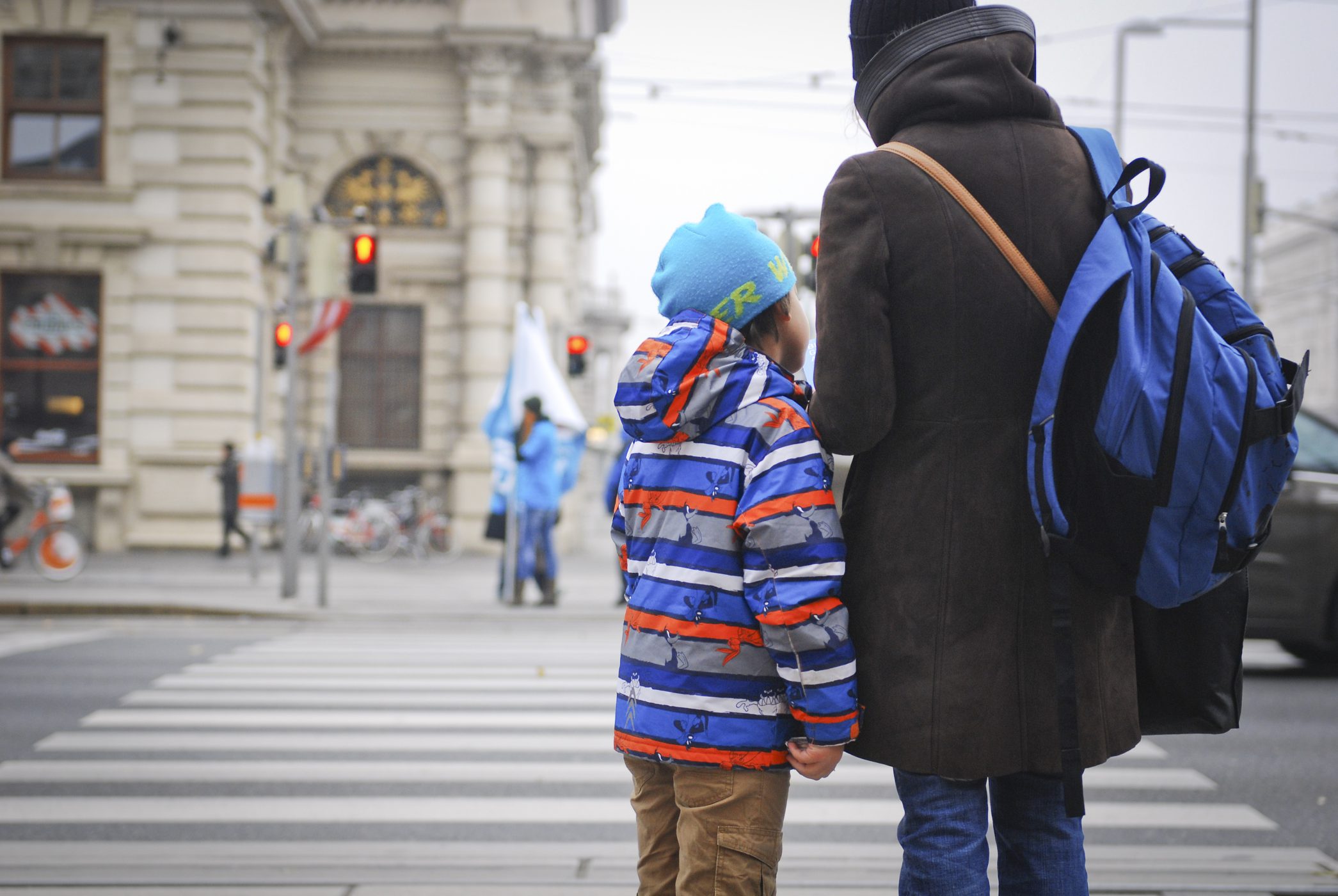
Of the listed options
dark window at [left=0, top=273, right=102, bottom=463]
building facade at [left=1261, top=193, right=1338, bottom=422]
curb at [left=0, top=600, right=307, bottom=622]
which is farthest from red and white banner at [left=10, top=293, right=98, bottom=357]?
building facade at [left=1261, top=193, right=1338, bottom=422]

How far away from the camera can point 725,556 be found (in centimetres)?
217

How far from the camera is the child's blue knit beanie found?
228 cm

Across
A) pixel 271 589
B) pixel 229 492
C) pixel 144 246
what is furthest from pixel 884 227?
pixel 144 246

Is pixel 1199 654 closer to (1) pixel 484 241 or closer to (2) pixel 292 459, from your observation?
(2) pixel 292 459

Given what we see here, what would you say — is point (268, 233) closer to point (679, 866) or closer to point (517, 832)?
point (517, 832)

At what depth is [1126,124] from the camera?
21.8 meters

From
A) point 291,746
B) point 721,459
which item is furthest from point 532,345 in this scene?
point 721,459

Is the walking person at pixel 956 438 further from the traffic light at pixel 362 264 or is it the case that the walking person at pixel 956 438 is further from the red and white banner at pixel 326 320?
the red and white banner at pixel 326 320

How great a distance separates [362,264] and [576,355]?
4908 mm

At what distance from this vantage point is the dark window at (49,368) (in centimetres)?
1894

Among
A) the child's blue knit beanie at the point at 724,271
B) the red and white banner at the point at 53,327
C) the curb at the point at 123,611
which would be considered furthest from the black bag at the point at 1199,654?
the red and white banner at the point at 53,327

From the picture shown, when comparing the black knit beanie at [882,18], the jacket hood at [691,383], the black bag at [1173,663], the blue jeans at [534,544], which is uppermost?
the black knit beanie at [882,18]

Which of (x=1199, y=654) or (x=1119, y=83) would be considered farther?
(x=1119, y=83)

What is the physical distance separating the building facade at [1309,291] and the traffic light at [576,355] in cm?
5064
